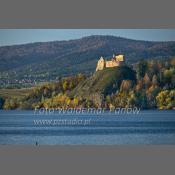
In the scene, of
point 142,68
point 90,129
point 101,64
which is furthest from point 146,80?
point 90,129

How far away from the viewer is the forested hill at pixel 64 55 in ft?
53.8

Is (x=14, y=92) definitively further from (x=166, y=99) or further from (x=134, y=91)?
(x=166, y=99)

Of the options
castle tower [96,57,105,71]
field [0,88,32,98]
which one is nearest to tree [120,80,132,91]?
castle tower [96,57,105,71]

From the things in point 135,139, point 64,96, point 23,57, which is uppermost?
point 23,57

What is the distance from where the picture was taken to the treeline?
16500 millimetres

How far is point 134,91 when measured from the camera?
16.5 m

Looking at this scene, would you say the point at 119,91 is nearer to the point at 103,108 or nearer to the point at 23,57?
the point at 103,108

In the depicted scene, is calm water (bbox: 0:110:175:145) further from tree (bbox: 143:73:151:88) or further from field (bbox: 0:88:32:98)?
tree (bbox: 143:73:151:88)

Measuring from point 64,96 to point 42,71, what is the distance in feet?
2.91

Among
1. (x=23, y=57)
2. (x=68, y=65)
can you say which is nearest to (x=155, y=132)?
(x=68, y=65)

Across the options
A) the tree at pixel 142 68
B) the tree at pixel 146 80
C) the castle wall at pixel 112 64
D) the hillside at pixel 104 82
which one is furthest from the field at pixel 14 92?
the tree at pixel 146 80

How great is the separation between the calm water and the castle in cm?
127

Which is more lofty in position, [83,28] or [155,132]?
[83,28]

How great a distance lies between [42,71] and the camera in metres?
16.6
